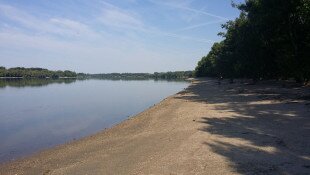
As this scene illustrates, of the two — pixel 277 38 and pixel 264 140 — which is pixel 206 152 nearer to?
pixel 264 140

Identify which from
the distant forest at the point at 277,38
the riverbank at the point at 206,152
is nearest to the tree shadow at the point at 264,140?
the riverbank at the point at 206,152

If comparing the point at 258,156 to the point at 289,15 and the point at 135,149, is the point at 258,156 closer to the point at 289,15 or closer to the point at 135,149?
the point at 135,149

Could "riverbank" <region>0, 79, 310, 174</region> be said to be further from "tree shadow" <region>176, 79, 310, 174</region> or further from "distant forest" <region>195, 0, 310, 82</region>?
"distant forest" <region>195, 0, 310, 82</region>

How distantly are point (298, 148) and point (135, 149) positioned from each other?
21.1 ft

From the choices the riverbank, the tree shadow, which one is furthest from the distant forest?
the riverbank

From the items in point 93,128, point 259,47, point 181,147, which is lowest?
point 93,128

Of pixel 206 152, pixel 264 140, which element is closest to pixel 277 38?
pixel 264 140

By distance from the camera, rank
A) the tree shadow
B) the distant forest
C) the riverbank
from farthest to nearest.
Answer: the distant forest
the riverbank
the tree shadow

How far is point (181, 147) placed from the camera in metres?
14.3

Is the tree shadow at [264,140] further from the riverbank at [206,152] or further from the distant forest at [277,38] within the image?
the distant forest at [277,38]

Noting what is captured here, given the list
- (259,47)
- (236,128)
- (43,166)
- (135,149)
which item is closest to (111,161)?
(135,149)

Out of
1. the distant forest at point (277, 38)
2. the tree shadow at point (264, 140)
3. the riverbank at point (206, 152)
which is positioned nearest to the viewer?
the tree shadow at point (264, 140)

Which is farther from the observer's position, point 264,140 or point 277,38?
point 277,38

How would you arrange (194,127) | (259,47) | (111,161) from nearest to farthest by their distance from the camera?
(111,161) < (194,127) < (259,47)
